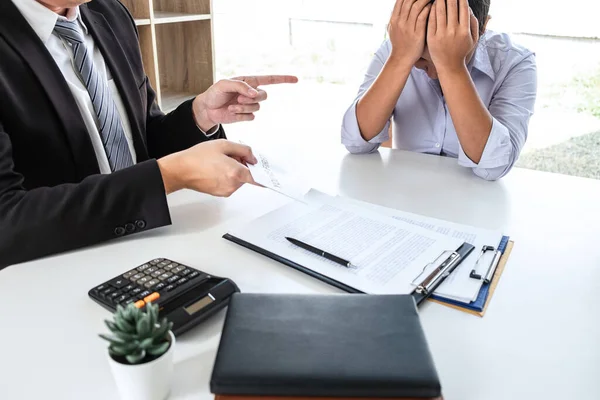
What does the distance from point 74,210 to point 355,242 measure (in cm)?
46

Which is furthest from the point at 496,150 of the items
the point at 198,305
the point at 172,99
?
the point at 172,99

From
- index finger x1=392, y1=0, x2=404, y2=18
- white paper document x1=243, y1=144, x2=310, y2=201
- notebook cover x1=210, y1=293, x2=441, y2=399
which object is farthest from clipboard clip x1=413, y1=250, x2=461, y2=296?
index finger x1=392, y1=0, x2=404, y2=18

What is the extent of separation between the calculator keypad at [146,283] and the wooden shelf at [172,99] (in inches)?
59.0

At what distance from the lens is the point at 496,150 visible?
3.64 feet

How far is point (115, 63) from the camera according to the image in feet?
4.09

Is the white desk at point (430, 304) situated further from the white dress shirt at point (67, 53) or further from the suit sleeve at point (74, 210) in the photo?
the white dress shirt at point (67, 53)

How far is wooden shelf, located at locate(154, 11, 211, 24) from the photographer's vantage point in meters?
1.93

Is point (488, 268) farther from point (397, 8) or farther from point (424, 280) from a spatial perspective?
point (397, 8)

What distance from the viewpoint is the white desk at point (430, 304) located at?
55 centimetres

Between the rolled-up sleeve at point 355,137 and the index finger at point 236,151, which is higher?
the index finger at point 236,151

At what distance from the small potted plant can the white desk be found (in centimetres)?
6

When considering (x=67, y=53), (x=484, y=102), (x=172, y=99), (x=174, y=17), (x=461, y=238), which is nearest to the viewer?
(x=461, y=238)

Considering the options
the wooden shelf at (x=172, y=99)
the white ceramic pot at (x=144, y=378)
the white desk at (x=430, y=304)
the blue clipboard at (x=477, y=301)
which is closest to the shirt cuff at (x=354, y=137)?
the white desk at (x=430, y=304)

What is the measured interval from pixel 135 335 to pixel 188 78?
2056 mm
